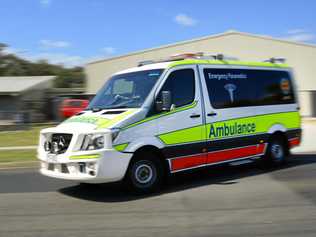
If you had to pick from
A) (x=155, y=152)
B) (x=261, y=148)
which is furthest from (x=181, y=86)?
(x=261, y=148)

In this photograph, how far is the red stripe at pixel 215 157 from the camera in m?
8.66

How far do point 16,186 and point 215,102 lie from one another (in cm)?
427

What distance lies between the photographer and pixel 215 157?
927 cm

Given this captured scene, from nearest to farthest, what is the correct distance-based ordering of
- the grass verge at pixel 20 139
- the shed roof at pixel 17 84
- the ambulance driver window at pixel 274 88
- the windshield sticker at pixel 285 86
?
the ambulance driver window at pixel 274 88 < the windshield sticker at pixel 285 86 < the grass verge at pixel 20 139 < the shed roof at pixel 17 84

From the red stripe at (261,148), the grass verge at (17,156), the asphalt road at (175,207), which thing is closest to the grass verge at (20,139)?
the grass verge at (17,156)

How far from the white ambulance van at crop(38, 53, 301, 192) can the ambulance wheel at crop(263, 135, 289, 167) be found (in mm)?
23

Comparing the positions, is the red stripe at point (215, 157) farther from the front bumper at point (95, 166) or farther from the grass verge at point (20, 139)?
the grass verge at point (20, 139)

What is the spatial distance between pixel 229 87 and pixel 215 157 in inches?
59.6

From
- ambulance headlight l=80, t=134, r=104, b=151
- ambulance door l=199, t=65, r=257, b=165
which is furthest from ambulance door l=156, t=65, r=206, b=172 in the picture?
ambulance headlight l=80, t=134, r=104, b=151

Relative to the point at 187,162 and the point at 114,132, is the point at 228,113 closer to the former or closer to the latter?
the point at 187,162

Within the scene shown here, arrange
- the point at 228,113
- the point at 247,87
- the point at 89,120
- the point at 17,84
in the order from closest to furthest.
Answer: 1. the point at 89,120
2. the point at 228,113
3. the point at 247,87
4. the point at 17,84

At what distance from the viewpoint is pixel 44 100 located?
32.8 meters

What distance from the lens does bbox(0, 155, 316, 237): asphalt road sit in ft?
19.5

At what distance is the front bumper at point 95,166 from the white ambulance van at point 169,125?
0.05 feet
